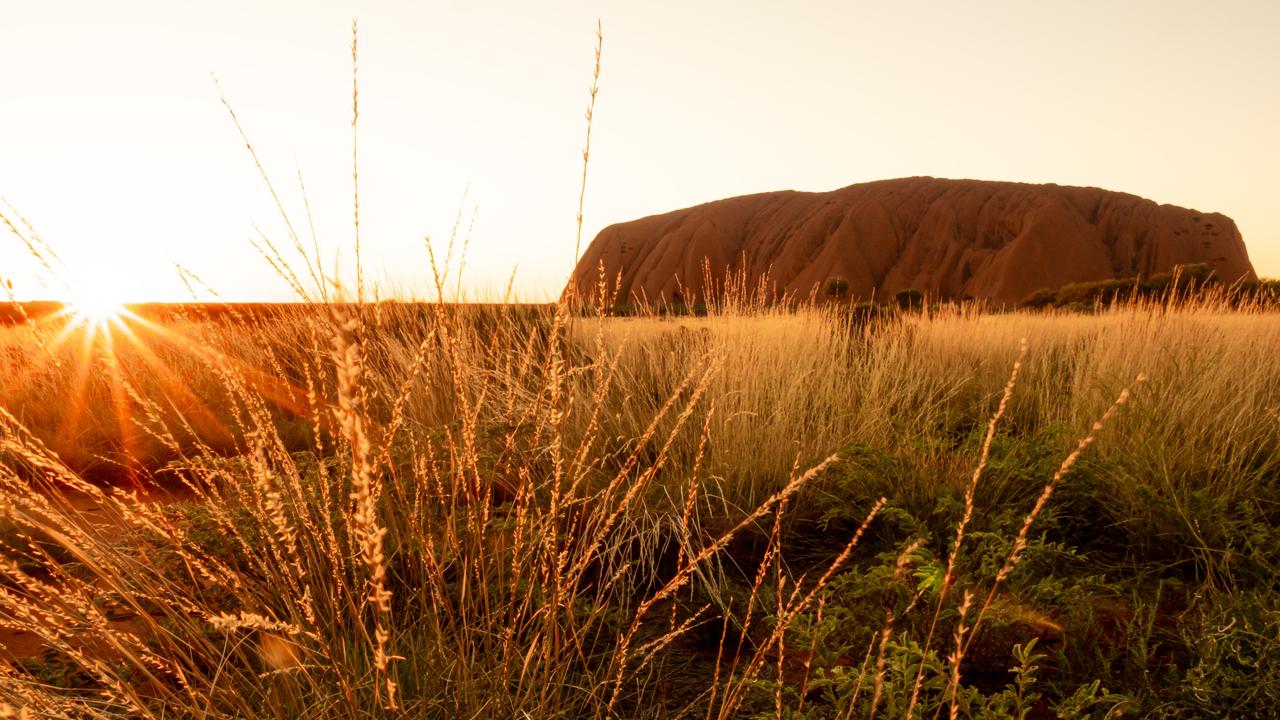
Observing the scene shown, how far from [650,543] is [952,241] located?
149 ft

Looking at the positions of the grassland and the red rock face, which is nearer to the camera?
the grassland

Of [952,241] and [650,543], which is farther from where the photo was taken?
[952,241]

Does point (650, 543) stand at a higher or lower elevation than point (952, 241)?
lower

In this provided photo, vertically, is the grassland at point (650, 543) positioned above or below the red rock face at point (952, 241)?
below

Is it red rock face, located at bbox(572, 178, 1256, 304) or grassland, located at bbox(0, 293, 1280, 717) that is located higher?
red rock face, located at bbox(572, 178, 1256, 304)

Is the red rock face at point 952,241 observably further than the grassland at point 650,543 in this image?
Yes

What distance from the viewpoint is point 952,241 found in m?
42.3

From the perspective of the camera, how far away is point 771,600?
2230mm

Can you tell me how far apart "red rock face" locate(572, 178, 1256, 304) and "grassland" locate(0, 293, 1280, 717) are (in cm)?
3360

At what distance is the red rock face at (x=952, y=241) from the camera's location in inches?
1563

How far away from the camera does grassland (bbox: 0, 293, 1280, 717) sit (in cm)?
125

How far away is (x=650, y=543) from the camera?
256 centimetres

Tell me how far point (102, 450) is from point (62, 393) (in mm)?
1286

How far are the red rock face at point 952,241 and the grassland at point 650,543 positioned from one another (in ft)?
110
